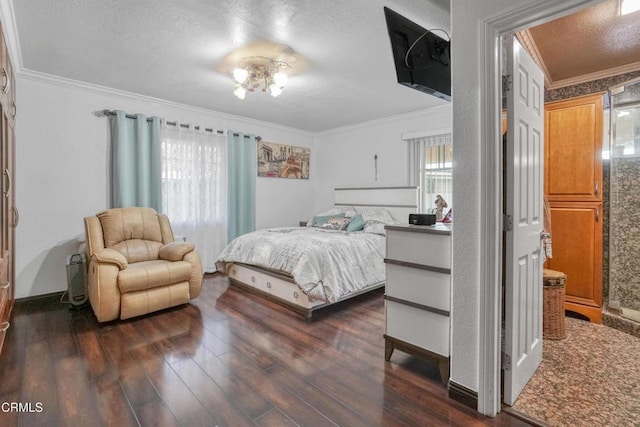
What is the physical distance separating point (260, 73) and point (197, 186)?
221cm

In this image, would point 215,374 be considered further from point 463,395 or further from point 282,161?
point 282,161

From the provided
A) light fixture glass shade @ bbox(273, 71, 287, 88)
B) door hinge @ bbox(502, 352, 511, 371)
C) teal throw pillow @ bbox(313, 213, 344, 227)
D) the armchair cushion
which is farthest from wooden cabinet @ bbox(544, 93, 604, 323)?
the armchair cushion

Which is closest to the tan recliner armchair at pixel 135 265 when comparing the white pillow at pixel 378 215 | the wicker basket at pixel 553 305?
the white pillow at pixel 378 215

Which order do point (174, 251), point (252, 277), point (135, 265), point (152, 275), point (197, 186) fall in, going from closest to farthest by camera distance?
point (152, 275) < point (135, 265) < point (174, 251) < point (252, 277) < point (197, 186)

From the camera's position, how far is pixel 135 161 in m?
3.93

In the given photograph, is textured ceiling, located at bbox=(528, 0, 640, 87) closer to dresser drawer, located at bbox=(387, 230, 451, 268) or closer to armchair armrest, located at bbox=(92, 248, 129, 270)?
dresser drawer, located at bbox=(387, 230, 451, 268)

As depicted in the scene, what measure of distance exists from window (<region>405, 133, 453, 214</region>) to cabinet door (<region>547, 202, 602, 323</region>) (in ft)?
5.29

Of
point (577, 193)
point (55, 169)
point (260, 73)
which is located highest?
point (260, 73)

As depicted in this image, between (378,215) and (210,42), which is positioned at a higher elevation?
(210,42)

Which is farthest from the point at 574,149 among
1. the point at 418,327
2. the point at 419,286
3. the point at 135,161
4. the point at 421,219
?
the point at 135,161

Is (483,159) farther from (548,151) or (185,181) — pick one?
(185,181)

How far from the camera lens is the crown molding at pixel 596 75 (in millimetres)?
2649

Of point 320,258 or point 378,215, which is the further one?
point 378,215

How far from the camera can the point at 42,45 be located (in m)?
2.68
